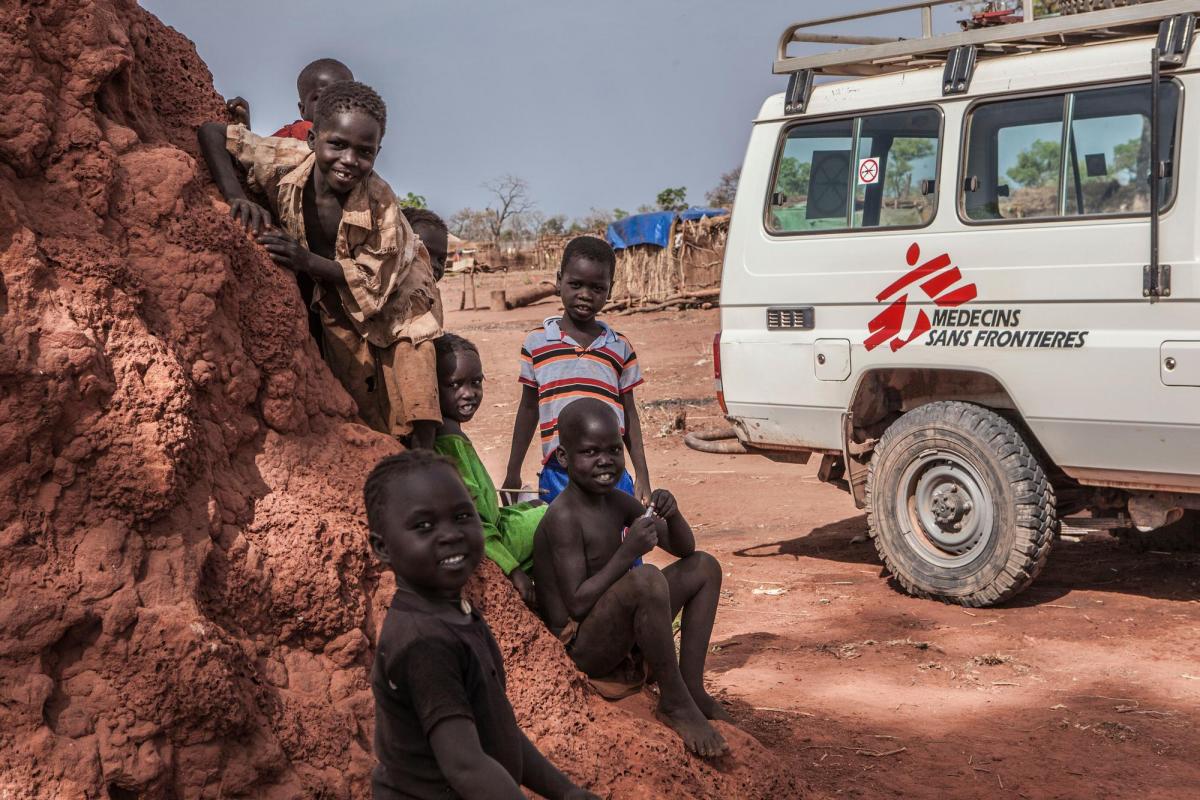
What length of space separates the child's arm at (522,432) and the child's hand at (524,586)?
98 centimetres

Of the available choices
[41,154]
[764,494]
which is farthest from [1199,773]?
[764,494]

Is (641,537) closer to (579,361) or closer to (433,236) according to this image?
(579,361)

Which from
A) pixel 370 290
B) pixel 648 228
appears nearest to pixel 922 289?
pixel 370 290

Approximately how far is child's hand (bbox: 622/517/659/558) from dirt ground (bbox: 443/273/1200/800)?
3.52ft

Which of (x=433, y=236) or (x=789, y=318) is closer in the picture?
(x=433, y=236)

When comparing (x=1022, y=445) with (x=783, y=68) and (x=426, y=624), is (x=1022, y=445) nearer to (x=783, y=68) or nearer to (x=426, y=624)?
(x=783, y=68)

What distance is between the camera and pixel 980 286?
6.37 metres

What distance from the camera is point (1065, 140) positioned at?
6191 millimetres

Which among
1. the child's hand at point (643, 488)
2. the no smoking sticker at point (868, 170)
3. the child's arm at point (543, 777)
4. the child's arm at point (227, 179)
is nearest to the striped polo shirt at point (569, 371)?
the child's hand at point (643, 488)

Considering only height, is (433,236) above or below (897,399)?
above

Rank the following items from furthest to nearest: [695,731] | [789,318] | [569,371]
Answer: [789,318] → [569,371] → [695,731]

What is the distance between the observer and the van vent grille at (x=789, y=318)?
704 centimetres

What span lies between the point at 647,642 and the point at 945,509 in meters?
3.68

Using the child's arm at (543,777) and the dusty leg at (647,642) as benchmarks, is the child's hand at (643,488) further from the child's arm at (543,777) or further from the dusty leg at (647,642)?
the child's arm at (543,777)
